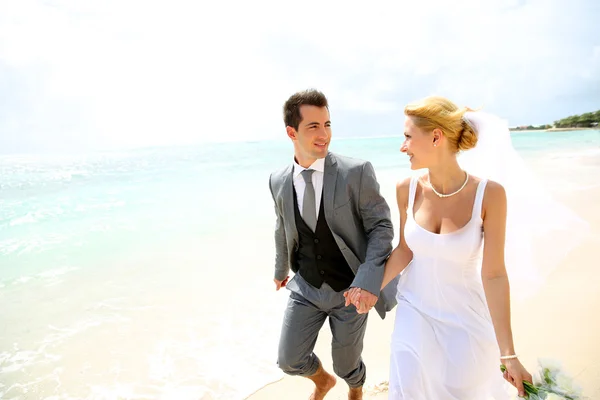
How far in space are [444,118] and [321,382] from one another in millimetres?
2329

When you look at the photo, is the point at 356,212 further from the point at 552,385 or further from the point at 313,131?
the point at 552,385

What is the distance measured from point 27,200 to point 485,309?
20554 millimetres

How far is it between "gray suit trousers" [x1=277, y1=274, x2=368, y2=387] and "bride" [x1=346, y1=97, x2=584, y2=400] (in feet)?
1.65

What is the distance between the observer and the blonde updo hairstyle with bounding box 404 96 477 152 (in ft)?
9.26

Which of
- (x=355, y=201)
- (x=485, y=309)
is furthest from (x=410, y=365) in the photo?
(x=355, y=201)

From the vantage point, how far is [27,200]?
19469mm

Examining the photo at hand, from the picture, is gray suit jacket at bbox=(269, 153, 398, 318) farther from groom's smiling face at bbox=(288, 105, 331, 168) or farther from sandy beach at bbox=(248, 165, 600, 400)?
sandy beach at bbox=(248, 165, 600, 400)

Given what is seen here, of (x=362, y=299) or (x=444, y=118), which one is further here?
(x=362, y=299)

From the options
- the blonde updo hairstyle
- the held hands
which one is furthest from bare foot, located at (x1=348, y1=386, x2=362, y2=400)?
the blonde updo hairstyle

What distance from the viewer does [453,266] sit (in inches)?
112

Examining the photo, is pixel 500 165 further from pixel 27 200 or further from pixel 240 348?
pixel 27 200

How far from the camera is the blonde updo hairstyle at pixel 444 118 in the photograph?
282 cm

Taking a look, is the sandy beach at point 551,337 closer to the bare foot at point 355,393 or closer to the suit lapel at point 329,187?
the bare foot at point 355,393

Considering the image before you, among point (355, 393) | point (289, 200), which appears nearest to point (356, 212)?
point (289, 200)
